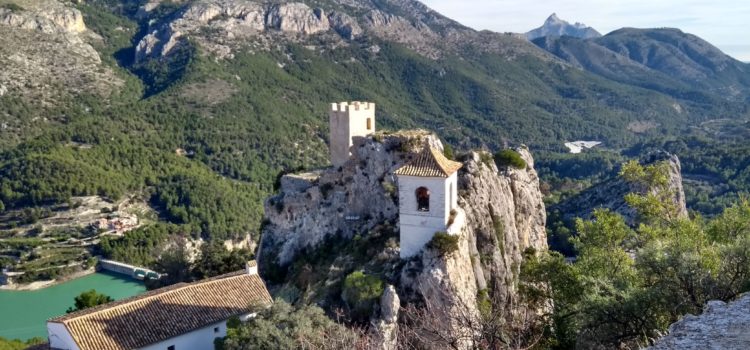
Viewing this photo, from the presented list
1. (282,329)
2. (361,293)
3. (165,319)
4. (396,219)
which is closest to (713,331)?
(282,329)

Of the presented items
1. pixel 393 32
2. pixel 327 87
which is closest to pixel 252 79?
pixel 327 87

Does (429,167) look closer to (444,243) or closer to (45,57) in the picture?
(444,243)

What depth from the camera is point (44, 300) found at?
2655 inches

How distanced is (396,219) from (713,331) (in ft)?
60.3

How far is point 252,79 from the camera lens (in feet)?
430

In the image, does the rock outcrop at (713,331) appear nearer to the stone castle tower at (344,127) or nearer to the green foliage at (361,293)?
the green foliage at (361,293)

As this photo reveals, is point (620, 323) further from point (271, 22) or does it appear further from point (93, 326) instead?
point (271, 22)

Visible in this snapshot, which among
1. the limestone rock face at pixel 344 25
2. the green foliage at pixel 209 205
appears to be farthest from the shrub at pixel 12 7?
the limestone rock face at pixel 344 25

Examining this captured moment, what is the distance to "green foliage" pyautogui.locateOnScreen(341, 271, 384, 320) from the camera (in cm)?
2359

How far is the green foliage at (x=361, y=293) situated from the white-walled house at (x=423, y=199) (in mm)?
2000

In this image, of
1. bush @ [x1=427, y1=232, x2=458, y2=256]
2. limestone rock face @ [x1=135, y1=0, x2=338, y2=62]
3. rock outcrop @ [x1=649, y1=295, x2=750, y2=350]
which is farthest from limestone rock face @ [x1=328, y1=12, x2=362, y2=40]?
rock outcrop @ [x1=649, y1=295, x2=750, y2=350]

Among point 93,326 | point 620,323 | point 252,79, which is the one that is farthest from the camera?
point 252,79

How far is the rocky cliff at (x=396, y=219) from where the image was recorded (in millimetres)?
24281

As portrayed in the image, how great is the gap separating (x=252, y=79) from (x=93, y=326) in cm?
11071
